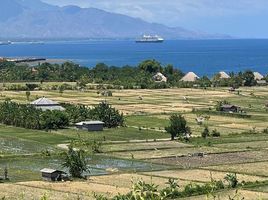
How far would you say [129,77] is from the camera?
3804 inches

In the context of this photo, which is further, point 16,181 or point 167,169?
point 167,169

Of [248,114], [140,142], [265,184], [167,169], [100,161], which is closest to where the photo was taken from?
[265,184]

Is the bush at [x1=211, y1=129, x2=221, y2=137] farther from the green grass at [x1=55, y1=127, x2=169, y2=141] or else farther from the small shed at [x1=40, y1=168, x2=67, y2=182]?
the small shed at [x1=40, y1=168, x2=67, y2=182]

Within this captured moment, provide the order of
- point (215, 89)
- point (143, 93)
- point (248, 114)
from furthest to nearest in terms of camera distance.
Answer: point (215, 89) → point (143, 93) → point (248, 114)

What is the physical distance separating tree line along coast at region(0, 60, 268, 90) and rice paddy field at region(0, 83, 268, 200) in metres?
25.7

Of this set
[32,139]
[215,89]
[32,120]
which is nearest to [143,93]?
[215,89]

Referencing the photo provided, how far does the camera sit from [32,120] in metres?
49.5

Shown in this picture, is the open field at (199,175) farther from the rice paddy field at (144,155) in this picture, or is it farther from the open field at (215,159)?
the open field at (215,159)

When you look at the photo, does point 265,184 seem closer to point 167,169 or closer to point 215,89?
point 167,169

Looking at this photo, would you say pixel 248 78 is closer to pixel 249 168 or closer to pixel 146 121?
pixel 146 121

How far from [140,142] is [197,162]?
25.3 feet

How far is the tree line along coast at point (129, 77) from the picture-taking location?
90644mm

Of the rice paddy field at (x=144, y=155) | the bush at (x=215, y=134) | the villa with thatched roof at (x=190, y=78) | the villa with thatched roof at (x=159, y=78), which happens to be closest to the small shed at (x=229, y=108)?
the rice paddy field at (x=144, y=155)

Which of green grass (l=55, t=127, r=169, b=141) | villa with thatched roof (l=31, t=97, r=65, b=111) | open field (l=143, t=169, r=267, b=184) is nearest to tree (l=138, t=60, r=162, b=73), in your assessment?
villa with thatched roof (l=31, t=97, r=65, b=111)
